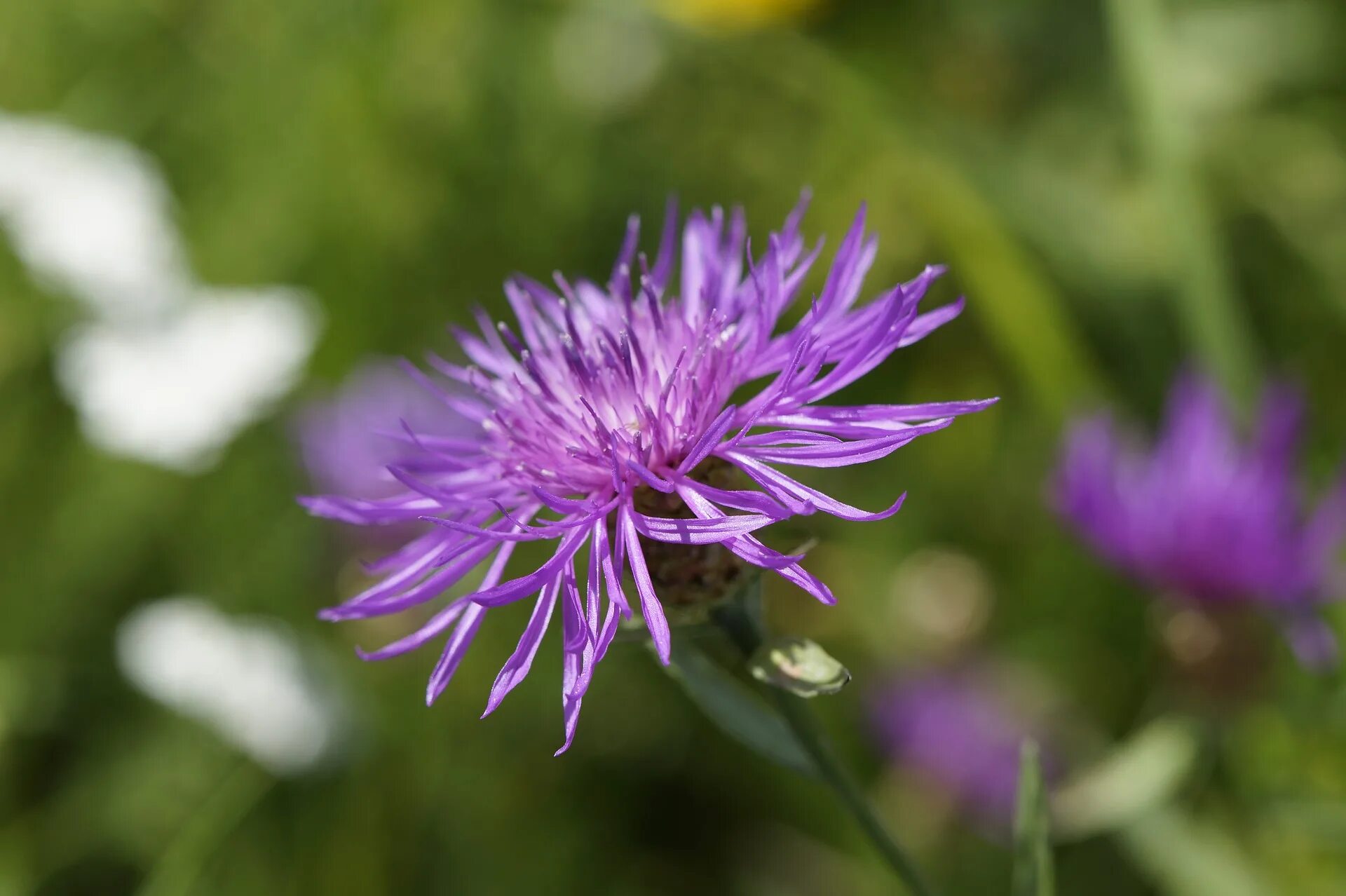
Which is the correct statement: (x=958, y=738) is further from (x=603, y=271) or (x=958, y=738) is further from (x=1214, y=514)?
(x=603, y=271)

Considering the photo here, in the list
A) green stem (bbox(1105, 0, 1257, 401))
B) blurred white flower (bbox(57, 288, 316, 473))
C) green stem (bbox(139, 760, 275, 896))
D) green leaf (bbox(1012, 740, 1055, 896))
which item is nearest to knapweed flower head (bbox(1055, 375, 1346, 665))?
green stem (bbox(1105, 0, 1257, 401))

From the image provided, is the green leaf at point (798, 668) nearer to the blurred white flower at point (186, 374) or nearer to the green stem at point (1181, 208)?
the green stem at point (1181, 208)

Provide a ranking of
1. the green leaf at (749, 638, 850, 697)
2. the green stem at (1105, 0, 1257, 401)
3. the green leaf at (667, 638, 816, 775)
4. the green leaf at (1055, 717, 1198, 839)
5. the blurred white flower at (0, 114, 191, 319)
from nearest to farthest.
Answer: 1. the green leaf at (749, 638, 850, 697)
2. the green leaf at (667, 638, 816, 775)
3. the green leaf at (1055, 717, 1198, 839)
4. the green stem at (1105, 0, 1257, 401)
5. the blurred white flower at (0, 114, 191, 319)

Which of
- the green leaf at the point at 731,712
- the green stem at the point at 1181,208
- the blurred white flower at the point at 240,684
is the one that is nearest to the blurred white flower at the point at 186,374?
the blurred white flower at the point at 240,684

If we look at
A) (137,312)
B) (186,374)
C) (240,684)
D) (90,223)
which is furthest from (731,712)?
(90,223)

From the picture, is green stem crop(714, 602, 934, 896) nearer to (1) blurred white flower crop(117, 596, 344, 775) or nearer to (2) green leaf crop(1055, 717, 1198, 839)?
(2) green leaf crop(1055, 717, 1198, 839)

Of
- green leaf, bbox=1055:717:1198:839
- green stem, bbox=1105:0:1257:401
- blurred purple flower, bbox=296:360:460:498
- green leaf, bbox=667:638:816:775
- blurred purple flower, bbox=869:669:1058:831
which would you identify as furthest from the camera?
blurred purple flower, bbox=296:360:460:498
